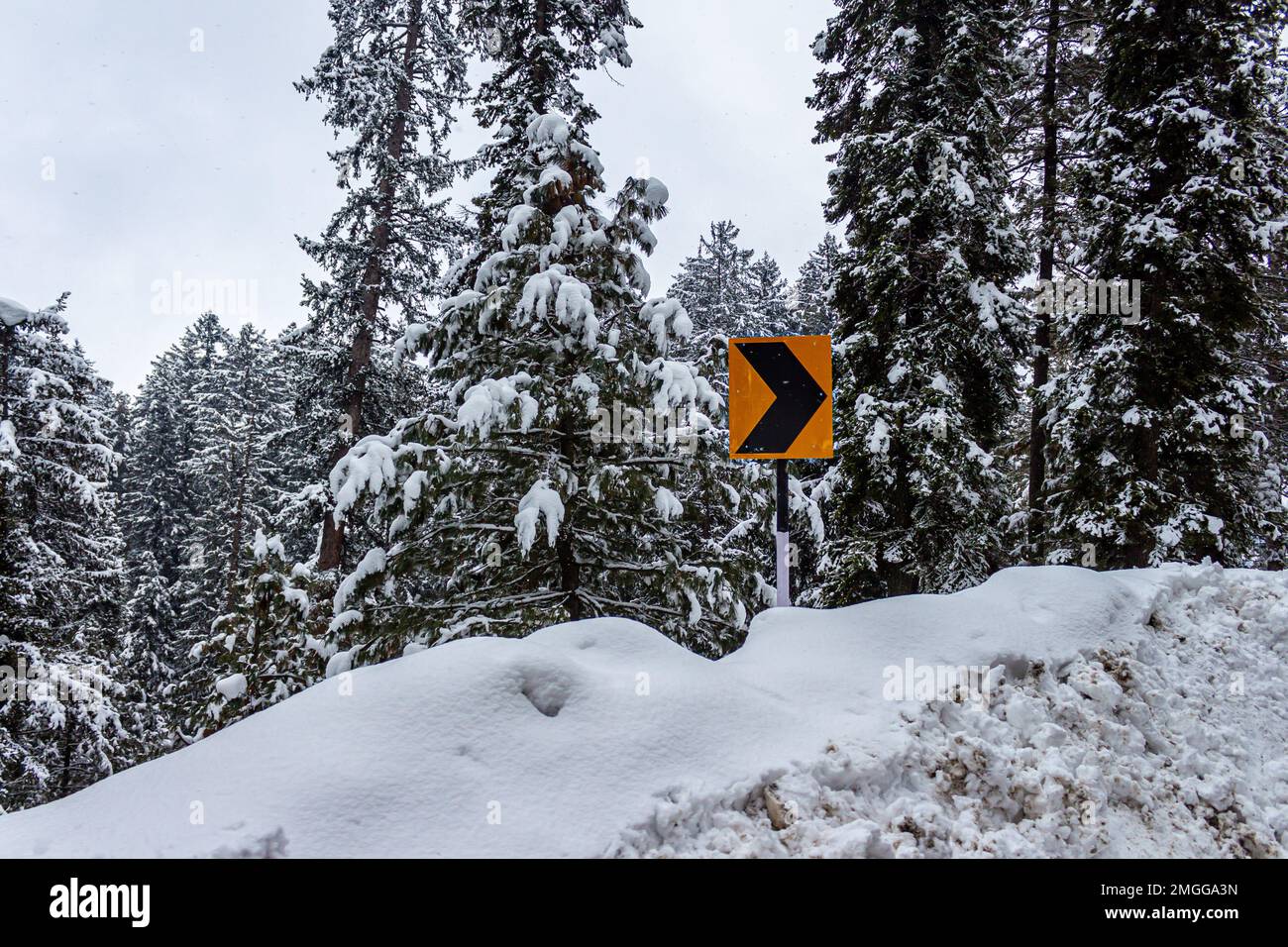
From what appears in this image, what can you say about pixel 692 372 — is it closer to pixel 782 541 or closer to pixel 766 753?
pixel 782 541

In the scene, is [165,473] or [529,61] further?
[165,473]

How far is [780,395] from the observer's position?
4789 mm

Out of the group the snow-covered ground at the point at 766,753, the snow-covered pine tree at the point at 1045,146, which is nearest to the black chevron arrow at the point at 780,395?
the snow-covered ground at the point at 766,753

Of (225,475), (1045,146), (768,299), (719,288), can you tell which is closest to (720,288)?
(719,288)

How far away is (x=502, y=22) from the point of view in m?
11.6

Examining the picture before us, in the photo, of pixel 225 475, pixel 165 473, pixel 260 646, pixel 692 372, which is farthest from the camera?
pixel 165 473

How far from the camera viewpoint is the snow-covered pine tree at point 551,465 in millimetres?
6121

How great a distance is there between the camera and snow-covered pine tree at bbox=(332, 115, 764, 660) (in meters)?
6.12

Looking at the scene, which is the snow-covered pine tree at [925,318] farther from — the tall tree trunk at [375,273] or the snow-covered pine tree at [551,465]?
the tall tree trunk at [375,273]

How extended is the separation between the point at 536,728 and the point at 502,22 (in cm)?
1280

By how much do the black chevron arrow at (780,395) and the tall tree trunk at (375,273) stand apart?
38.2 feet

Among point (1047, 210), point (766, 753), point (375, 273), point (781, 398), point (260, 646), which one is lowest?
point (260, 646)

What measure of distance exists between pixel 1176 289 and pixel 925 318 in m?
3.72

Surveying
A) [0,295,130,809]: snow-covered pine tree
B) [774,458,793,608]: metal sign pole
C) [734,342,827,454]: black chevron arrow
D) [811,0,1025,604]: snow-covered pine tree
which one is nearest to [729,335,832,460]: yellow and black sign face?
[734,342,827,454]: black chevron arrow
